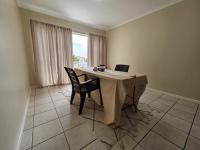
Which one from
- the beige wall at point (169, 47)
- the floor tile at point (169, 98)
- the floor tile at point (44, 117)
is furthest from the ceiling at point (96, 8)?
the floor tile at point (44, 117)

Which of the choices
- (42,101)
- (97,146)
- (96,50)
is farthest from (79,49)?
(97,146)

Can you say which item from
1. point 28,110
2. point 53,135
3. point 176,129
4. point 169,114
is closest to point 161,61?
point 169,114

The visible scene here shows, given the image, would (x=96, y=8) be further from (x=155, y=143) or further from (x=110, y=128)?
(x=155, y=143)

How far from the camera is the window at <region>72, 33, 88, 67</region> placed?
387cm

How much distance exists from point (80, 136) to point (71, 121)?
14.2 inches

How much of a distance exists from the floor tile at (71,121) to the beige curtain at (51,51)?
2062 millimetres

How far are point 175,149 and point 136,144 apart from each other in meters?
0.44

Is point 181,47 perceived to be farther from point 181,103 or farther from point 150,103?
point 150,103

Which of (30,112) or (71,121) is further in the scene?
(30,112)

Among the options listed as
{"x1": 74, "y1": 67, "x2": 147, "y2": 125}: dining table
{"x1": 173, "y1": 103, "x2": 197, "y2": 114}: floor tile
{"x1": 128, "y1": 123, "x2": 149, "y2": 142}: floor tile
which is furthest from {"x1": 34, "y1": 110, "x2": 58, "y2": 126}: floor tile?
{"x1": 173, "y1": 103, "x2": 197, "y2": 114}: floor tile

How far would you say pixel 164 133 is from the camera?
4.42 ft

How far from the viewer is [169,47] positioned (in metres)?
2.55

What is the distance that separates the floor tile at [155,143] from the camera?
1.13m

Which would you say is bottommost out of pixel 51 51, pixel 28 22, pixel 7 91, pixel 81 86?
pixel 81 86
